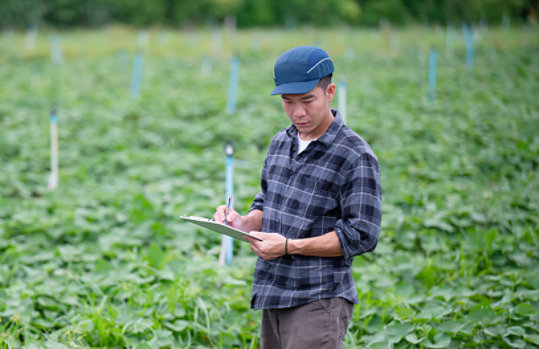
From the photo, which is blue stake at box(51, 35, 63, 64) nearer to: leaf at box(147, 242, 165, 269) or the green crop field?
the green crop field

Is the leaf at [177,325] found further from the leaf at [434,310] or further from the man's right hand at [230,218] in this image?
the leaf at [434,310]

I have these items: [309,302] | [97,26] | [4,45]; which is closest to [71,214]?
[309,302]

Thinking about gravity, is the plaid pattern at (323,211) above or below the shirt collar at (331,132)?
below

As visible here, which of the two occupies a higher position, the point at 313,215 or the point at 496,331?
the point at 313,215

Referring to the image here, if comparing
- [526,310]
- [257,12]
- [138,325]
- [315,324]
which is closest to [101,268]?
[138,325]

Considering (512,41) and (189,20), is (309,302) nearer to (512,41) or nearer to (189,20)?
(512,41)

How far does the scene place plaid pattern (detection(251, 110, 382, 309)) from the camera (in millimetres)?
1571

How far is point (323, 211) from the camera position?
166cm

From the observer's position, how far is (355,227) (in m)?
1.55

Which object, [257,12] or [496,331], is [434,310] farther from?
[257,12]

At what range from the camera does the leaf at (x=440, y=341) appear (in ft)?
8.02

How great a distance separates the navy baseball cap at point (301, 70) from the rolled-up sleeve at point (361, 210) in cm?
30

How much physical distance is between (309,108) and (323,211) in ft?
1.16

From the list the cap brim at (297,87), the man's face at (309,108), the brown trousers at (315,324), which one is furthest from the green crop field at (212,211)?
the cap brim at (297,87)
